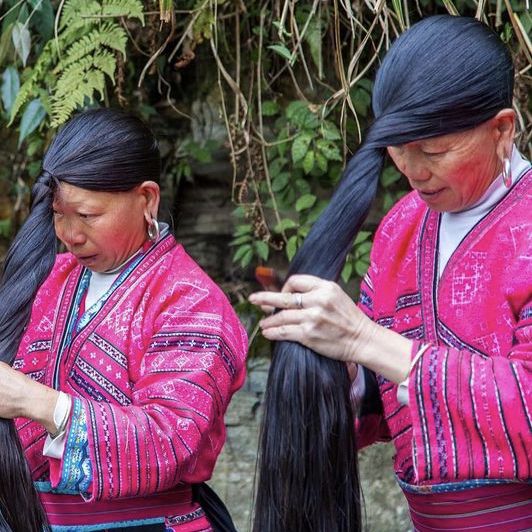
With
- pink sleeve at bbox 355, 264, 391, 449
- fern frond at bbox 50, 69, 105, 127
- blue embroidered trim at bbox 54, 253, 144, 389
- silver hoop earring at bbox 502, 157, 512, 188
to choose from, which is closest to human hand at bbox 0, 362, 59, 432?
blue embroidered trim at bbox 54, 253, 144, 389

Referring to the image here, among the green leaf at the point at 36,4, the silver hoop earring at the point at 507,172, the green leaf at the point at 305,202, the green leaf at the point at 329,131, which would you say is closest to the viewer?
the silver hoop earring at the point at 507,172

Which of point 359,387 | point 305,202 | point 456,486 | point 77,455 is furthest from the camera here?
point 305,202

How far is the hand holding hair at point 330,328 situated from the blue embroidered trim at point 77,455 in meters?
0.48

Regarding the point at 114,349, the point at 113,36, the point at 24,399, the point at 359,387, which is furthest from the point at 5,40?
the point at 359,387

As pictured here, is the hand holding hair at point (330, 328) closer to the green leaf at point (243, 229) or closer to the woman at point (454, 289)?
the woman at point (454, 289)

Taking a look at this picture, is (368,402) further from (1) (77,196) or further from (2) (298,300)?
(1) (77,196)

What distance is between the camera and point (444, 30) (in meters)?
1.65

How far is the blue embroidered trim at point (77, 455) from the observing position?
187cm

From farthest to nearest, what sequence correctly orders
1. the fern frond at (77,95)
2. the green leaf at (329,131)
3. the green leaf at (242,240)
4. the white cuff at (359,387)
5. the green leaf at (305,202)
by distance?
the green leaf at (242,240)
the green leaf at (305,202)
the green leaf at (329,131)
the fern frond at (77,95)
the white cuff at (359,387)

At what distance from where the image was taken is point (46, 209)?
2010mm

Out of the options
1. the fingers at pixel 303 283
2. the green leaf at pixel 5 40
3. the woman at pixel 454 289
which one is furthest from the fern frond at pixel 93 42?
the fingers at pixel 303 283

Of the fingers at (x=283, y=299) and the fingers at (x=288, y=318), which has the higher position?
the fingers at (x=283, y=299)

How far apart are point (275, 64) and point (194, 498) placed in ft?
5.30

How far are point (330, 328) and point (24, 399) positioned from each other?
62cm
